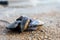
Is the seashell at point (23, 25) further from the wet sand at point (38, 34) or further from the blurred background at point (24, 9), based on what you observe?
the blurred background at point (24, 9)

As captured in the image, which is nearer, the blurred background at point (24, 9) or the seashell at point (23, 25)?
the seashell at point (23, 25)

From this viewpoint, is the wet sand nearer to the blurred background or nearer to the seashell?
the seashell

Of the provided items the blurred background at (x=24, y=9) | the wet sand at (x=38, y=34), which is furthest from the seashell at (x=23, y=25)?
the blurred background at (x=24, y=9)

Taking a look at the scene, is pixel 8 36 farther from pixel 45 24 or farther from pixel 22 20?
pixel 45 24

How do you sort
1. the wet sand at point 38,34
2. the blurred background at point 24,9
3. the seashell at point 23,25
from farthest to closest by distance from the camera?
the blurred background at point 24,9
the seashell at point 23,25
the wet sand at point 38,34

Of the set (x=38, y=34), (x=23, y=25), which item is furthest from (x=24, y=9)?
(x=38, y=34)

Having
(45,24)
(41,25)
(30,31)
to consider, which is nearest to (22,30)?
(30,31)

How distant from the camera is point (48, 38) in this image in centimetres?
303

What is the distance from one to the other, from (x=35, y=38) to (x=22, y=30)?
375mm

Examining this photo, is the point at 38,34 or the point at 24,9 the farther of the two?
the point at 24,9

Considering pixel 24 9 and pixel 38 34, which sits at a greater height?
pixel 38 34

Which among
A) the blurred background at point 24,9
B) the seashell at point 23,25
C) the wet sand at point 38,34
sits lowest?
the blurred background at point 24,9

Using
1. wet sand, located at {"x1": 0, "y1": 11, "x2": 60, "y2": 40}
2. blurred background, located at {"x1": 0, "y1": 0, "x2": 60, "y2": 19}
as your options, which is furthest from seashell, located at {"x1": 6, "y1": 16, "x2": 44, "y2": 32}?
blurred background, located at {"x1": 0, "y1": 0, "x2": 60, "y2": 19}

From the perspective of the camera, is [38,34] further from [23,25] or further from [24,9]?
[24,9]
